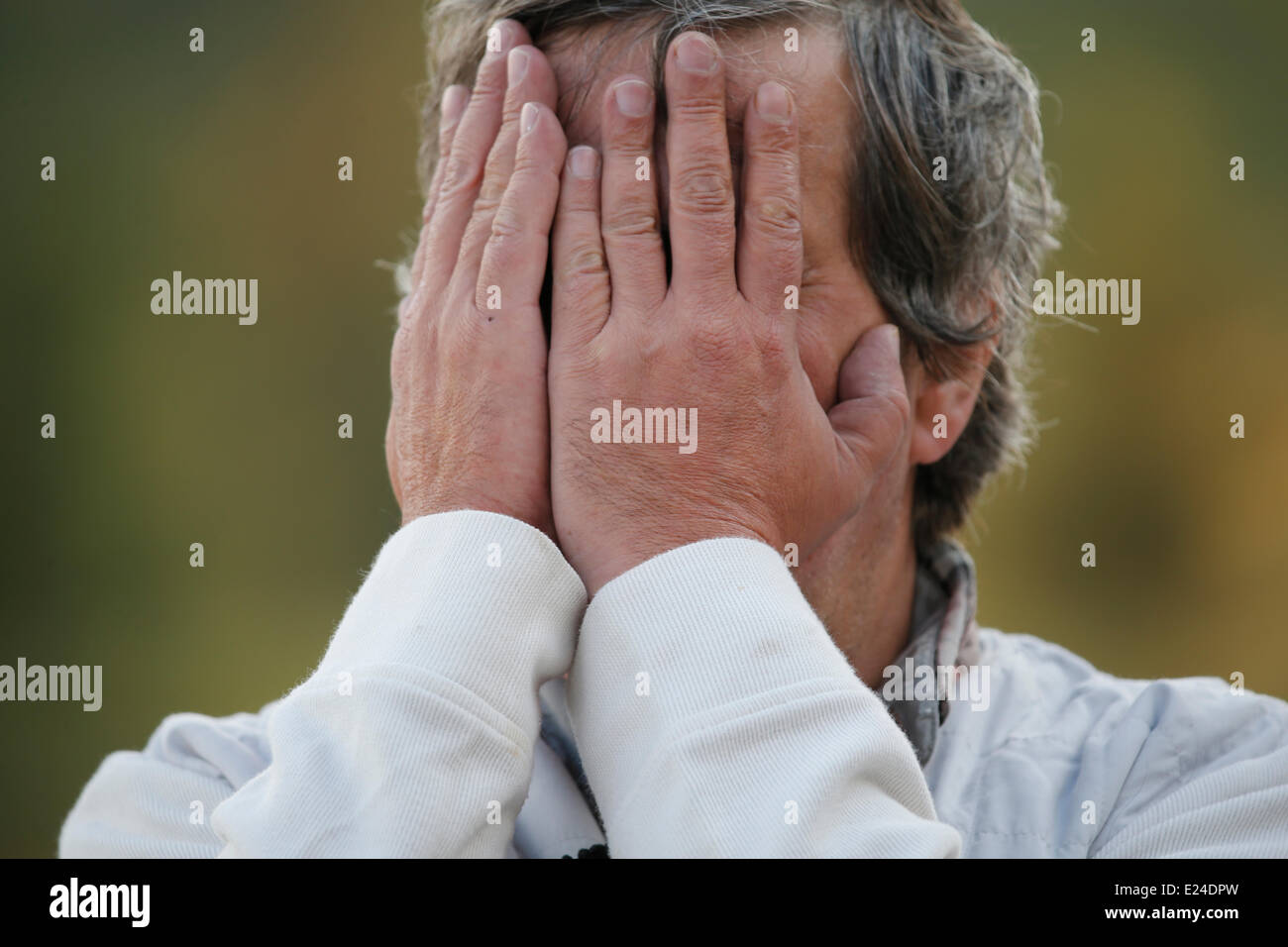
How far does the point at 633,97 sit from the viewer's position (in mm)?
1744

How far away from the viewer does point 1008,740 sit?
1890 mm

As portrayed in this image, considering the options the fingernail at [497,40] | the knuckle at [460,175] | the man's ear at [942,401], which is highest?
the fingernail at [497,40]

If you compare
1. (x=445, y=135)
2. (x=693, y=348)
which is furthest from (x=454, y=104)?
(x=693, y=348)

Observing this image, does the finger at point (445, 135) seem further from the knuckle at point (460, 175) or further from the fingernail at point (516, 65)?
the fingernail at point (516, 65)

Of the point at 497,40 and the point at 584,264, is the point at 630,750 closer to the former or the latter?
the point at 584,264

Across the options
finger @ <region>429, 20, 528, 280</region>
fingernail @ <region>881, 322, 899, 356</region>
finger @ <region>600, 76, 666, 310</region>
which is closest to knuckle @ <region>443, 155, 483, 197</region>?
finger @ <region>429, 20, 528, 280</region>

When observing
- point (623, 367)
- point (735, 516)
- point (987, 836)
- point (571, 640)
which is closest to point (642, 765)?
point (571, 640)

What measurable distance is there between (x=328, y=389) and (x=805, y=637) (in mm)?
4160

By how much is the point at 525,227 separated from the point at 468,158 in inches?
8.5

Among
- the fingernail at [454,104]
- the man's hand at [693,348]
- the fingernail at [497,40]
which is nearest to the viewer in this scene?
the man's hand at [693,348]

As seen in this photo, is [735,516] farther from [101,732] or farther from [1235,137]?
[101,732]

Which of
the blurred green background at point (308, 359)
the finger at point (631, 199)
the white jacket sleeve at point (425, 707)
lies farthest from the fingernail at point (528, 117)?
the blurred green background at point (308, 359)

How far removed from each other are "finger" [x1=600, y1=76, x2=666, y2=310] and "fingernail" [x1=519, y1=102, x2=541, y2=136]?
0.34 feet

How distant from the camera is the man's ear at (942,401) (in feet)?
6.90
